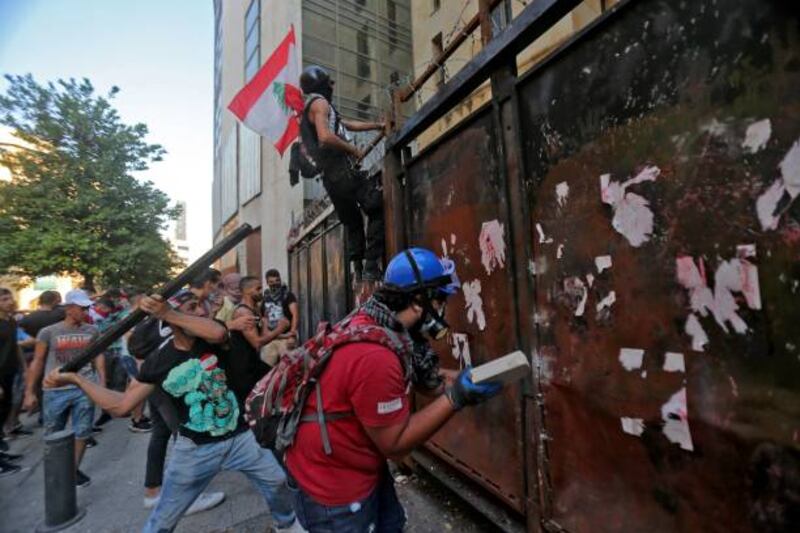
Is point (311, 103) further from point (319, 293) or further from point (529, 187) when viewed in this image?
point (319, 293)

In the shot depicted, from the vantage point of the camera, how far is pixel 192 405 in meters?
2.78

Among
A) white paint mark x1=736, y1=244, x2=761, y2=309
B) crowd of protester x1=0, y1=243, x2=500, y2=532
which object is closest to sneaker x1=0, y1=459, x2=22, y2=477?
crowd of protester x1=0, y1=243, x2=500, y2=532

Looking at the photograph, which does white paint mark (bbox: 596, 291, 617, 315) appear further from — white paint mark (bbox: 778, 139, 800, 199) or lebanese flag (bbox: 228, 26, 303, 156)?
lebanese flag (bbox: 228, 26, 303, 156)

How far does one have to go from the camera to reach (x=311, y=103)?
382cm

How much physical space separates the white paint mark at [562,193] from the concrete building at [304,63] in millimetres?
13914

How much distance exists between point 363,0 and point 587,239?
2246 cm

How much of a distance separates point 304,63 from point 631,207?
1831 cm

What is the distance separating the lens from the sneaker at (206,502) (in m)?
3.69

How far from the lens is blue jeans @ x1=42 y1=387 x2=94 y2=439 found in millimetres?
4508

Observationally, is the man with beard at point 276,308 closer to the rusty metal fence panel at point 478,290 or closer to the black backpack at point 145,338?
the black backpack at point 145,338

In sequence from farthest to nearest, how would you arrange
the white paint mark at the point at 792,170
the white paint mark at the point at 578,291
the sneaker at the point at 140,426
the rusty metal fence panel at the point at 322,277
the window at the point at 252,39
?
1. the window at the point at 252,39
2. the sneaker at the point at 140,426
3. the rusty metal fence panel at the point at 322,277
4. the white paint mark at the point at 578,291
5. the white paint mark at the point at 792,170

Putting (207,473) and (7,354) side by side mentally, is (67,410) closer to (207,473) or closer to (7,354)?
(7,354)

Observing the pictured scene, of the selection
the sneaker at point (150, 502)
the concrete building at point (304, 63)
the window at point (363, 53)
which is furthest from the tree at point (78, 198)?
the sneaker at point (150, 502)

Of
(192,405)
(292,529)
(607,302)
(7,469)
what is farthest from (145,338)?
(607,302)
